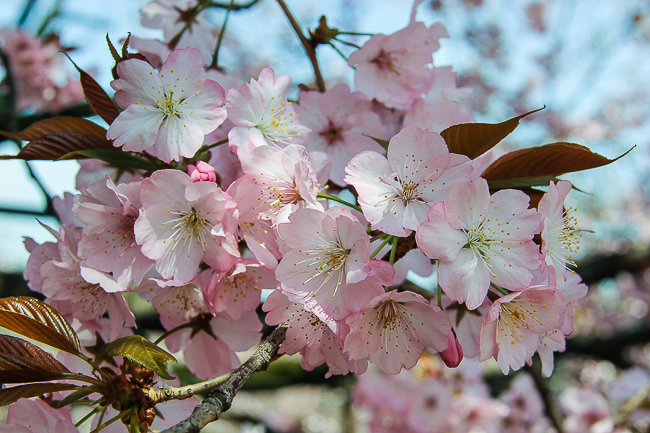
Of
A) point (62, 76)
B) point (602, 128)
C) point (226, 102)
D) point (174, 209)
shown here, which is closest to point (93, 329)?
point (174, 209)

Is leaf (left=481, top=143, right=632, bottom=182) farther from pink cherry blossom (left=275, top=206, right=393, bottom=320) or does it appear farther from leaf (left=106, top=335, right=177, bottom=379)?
leaf (left=106, top=335, right=177, bottom=379)

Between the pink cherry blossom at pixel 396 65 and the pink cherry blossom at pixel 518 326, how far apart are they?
59 cm

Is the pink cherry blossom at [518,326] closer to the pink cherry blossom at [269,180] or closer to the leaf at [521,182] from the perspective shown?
the leaf at [521,182]

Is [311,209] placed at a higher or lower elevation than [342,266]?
higher

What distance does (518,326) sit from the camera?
35.0 inches

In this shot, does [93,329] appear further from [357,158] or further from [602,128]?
[602,128]

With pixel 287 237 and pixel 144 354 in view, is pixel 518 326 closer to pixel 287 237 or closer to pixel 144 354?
pixel 287 237

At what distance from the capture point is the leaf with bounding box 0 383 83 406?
2.58 ft

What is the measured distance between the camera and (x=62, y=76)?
124 inches

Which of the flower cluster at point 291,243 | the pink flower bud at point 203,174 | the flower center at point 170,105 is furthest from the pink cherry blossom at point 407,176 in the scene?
the flower center at point 170,105

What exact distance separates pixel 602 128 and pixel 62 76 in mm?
8694

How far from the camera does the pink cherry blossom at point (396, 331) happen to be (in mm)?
829

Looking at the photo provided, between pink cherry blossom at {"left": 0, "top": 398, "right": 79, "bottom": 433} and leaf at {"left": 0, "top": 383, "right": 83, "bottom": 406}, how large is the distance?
4 centimetres

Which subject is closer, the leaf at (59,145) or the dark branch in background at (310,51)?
the leaf at (59,145)
